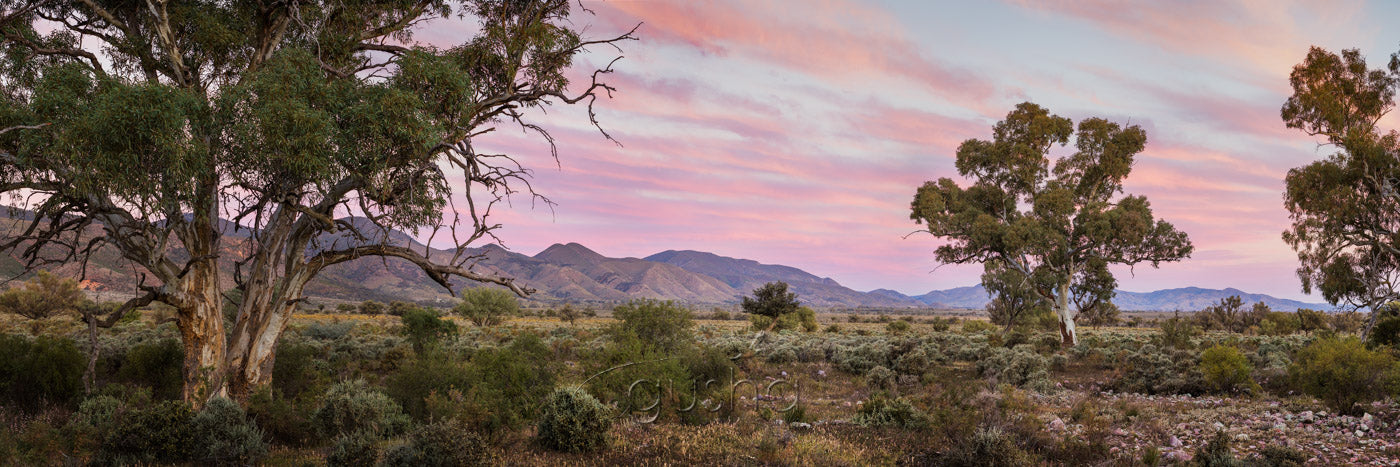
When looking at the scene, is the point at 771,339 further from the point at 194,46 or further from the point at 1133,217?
the point at 194,46

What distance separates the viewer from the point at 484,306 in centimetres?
5184

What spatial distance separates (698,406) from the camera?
13445 millimetres

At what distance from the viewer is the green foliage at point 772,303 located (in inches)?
1972

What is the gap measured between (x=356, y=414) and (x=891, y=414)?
34.4 feet

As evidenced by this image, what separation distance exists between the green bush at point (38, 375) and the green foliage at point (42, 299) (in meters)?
39.2

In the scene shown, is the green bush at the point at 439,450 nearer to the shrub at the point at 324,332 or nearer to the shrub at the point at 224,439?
the shrub at the point at 224,439

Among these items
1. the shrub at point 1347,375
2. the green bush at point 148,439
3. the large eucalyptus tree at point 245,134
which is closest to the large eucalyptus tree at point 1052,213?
the shrub at point 1347,375

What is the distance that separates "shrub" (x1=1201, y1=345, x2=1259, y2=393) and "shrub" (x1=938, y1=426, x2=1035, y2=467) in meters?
10.9

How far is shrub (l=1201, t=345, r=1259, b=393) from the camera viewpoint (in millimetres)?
16719

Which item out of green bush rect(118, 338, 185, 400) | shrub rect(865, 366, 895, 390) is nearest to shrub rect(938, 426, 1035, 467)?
shrub rect(865, 366, 895, 390)

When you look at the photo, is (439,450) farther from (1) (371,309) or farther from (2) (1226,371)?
(1) (371,309)

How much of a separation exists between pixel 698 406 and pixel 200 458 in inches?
335

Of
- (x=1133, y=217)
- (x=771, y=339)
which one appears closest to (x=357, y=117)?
(x=771, y=339)

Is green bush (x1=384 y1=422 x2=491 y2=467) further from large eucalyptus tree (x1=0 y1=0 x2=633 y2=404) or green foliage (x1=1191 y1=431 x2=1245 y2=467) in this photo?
green foliage (x1=1191 y1=431 x2=1245 y2=467)
